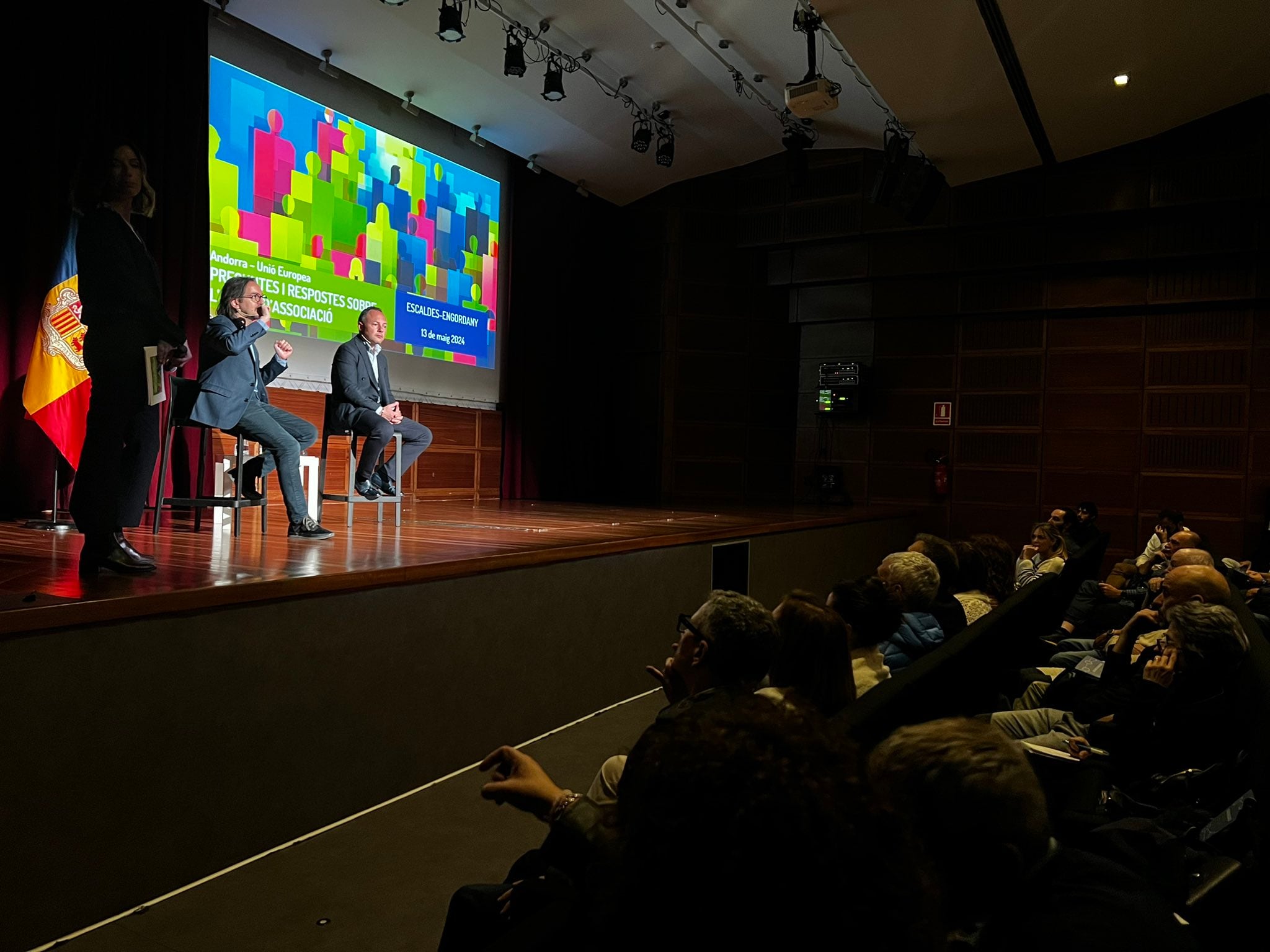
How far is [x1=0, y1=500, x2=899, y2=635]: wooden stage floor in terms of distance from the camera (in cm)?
218

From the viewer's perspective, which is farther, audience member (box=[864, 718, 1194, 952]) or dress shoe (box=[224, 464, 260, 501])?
dress shoe (box=[224, 464, 260, 501])

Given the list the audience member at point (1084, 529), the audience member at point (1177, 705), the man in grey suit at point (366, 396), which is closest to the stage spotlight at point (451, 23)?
the man in grey suit at point (366, 396)

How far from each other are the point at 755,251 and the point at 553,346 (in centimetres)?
229

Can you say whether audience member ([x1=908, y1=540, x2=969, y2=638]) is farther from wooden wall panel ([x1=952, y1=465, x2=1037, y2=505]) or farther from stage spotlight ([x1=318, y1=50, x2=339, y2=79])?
stage spotlight ([x1=318, y1=50, x2=339, y2=79])

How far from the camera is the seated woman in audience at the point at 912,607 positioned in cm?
262

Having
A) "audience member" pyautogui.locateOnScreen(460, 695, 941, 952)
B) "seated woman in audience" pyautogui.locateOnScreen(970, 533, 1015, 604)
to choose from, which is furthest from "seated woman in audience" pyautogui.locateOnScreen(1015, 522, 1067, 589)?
"audience member" pyautogui.locateOnScreen(460, 695, 941, 952)

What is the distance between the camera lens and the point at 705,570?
15.8ft

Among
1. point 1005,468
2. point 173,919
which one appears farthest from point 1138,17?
point 173,919

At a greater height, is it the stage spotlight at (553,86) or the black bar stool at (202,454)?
the stage spotlight at (553,86)

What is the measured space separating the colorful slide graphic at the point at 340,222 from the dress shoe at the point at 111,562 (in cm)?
365

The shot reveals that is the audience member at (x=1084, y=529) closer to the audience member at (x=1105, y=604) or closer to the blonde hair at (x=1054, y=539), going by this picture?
the audience member at (x=1105, y=604)

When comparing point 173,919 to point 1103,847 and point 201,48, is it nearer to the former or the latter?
point 1103,847

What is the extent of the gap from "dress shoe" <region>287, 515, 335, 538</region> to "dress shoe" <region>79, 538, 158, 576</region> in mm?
1409

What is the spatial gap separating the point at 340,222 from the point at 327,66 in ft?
3.41
